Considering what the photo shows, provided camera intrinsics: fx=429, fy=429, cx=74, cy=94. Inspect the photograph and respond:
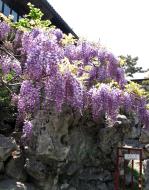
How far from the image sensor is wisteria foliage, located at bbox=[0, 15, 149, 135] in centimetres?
786

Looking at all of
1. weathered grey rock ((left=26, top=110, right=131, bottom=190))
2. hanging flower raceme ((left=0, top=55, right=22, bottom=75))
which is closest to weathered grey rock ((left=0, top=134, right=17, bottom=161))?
weathered grey rock ((left=26, top=110, right=131, bottom=190))

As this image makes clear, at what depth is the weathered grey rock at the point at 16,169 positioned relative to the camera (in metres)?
8.70

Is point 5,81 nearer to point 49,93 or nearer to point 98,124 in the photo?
point 49,93

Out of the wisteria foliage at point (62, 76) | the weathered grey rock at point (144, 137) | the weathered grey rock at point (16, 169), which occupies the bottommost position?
the weathered grey rock at point (16, 169)

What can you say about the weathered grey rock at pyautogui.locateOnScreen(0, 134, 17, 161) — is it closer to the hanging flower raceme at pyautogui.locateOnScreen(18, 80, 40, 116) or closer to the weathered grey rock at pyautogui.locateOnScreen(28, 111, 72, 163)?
the weathered grey rock at pyautogui.locateOnScreen(28, 111, 72, 163)

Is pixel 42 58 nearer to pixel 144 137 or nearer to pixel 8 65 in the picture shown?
pixel 8 65

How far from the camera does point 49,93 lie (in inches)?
313

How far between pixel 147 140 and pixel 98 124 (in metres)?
7.75

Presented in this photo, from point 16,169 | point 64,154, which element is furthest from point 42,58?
point 16,169

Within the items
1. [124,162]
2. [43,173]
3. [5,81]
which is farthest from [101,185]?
[5,81]

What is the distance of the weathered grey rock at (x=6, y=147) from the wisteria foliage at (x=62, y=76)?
383 mm

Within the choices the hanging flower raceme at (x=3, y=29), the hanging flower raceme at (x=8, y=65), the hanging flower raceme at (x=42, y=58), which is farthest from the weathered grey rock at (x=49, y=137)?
the hanging flower raceme at (x=3, y=29)

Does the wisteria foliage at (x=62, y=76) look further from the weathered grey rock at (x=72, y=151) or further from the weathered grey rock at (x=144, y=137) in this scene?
the weathered grey rock at (x=144, y=137)

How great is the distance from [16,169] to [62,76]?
2321mm
